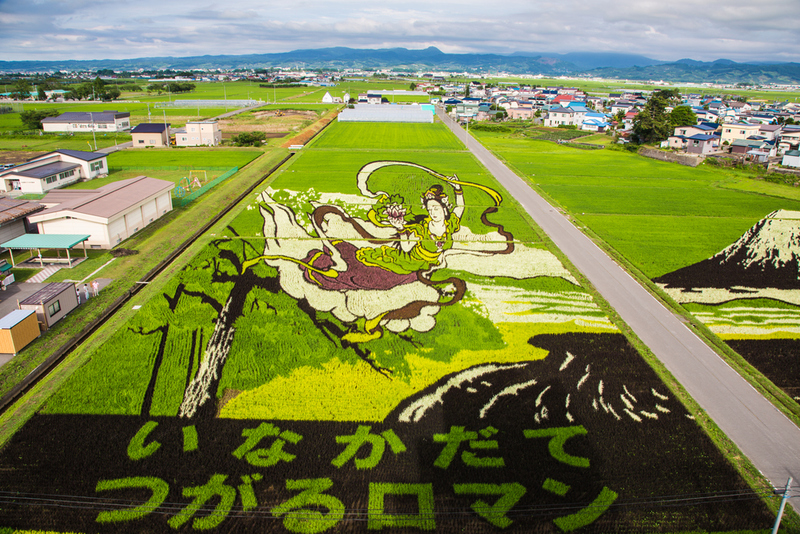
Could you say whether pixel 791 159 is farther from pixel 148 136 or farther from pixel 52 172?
pixel 148 136

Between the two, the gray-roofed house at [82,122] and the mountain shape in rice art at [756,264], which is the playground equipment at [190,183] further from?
the mountain shape in rice art at [756,264]

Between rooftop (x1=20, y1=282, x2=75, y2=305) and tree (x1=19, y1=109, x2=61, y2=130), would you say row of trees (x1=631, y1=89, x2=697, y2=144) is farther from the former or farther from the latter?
tree (x1=19, y1=109, x2=61, y2=130)

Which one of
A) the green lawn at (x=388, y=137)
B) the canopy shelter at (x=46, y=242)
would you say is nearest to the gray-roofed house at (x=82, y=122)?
the green lawn at (x=388, y=137)

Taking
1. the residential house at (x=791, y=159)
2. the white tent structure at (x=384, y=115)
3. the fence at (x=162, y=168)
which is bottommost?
the fence at (x=162, y=168)

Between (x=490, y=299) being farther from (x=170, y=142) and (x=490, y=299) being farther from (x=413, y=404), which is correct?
(x=170, y=142)

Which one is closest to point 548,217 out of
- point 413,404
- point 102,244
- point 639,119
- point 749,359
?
point 749,359

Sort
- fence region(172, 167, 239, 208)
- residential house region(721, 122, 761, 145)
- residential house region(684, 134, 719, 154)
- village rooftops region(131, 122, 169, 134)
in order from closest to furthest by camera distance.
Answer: fence region(172, 167, 239, 208)
village rooftops region(131, 122, 169, 134)
residential house region(684, 134, 719, 154)
residential house region(721, 122, 761, 145)

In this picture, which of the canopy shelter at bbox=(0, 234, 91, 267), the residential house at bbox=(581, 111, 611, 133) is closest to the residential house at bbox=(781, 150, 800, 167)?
the residential house at bbox=(581, 111, 611, 133)
